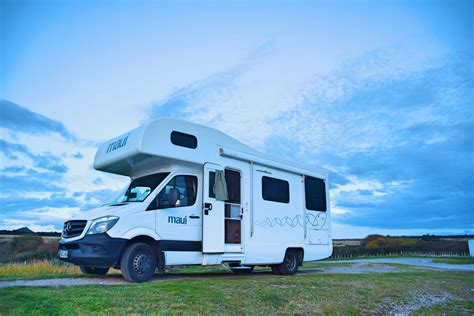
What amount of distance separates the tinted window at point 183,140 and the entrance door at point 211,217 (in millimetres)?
602

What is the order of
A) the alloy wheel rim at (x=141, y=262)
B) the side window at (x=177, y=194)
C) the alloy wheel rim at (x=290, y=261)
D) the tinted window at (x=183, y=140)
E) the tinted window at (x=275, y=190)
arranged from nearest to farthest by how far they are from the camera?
the alloy wheel rim at (x=141, y=262), the side window at (x=177, y=194), the tinted window at (x=183, y=140), the tinted window at (x=275, y=190), the alloy wheel rim at (x=290, y=261)

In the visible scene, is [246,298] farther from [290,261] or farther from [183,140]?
[290,261]

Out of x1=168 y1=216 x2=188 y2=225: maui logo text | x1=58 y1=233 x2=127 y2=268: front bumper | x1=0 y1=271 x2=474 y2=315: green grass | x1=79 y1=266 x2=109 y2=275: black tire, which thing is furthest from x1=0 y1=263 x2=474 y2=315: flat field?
x1=79 y1=266 x2=109 y2=275: black tire

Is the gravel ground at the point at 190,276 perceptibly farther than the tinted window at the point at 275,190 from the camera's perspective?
No

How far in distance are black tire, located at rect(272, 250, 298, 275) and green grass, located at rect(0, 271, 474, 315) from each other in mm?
2188

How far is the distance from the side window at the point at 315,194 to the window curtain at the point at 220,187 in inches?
147

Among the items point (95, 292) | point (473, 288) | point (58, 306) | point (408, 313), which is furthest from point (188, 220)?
point (473, 288)

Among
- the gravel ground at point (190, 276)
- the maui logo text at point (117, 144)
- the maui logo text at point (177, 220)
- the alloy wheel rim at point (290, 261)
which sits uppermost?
the maui logo text at point (117, 144)

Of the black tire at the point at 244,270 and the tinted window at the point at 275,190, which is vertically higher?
the tinted window at the point at 275,190

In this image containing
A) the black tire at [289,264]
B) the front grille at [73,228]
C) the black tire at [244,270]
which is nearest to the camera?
the front grille at [73,228]

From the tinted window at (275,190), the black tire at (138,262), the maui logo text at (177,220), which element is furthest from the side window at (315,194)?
the black tire at (138,262)

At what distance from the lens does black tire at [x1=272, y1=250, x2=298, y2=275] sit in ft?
39.8

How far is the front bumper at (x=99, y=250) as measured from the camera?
819 centimetres

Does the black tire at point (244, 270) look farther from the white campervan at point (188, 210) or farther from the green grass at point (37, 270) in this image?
the green grass at point (37, 270)
